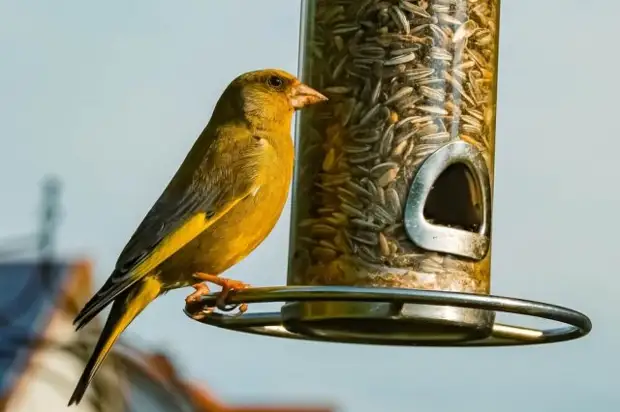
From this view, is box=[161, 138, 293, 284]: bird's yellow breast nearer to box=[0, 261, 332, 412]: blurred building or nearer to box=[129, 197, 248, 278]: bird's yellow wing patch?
box=[129, 197, 248, 278]: bird's yellow wing patch

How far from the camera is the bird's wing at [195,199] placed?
6.88 meters

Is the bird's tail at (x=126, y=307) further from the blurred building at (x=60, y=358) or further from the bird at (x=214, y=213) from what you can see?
the blurred building at (x=60, y=358)

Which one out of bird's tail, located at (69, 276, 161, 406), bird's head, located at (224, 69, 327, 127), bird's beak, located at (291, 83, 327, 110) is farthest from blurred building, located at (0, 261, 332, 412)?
bird's beak, located at (291, 83, 327, 110)

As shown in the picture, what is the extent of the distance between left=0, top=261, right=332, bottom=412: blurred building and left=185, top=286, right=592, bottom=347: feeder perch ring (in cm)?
138

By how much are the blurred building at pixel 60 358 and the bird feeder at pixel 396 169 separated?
1493 millimetres

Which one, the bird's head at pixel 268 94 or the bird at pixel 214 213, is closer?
the bird at pixel 214 213

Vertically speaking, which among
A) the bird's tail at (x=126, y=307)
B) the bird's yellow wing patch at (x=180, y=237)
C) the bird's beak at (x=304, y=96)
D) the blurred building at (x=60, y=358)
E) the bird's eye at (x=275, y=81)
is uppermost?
the bird's eye at (x=275, y=81)

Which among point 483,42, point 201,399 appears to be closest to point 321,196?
point 483,42

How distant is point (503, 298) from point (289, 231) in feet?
4.77

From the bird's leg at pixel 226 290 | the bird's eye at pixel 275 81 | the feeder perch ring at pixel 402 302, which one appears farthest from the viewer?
the bird's eye at pixel 275 81

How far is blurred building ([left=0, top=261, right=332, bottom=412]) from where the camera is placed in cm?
828

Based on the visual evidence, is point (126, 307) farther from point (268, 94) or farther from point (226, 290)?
point (268, 94)

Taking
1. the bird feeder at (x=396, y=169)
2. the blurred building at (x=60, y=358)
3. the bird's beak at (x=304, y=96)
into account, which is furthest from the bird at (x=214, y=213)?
the blurred building at (x=60, y=358)

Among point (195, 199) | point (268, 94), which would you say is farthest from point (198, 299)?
point (268, 94)
